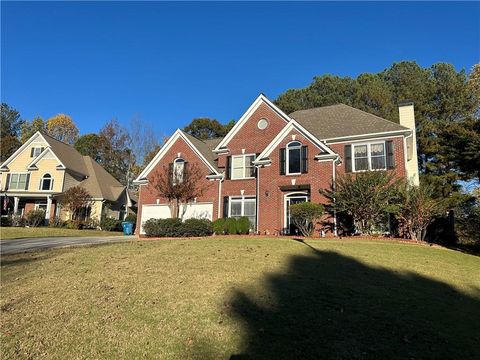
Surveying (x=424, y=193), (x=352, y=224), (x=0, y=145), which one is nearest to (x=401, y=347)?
(x=424, y=193)

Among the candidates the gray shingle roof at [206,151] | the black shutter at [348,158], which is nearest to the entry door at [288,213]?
the black shutter at [348,158]

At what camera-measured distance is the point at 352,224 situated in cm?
2017

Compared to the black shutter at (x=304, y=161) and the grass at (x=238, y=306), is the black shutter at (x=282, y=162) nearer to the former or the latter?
the black shutter at (x=304, y=161)

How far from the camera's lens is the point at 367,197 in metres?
17.1

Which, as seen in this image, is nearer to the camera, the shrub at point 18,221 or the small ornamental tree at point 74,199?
the small ornamental tree at point 74,199

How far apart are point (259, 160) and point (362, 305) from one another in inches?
630

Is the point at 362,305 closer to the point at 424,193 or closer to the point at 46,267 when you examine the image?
the point at 46,267

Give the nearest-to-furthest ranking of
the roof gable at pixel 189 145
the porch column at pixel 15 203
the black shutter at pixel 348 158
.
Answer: the black shutter at pixel 348 158 < the roof gable at pixel 189 145 < the porch column at pixel 15 203

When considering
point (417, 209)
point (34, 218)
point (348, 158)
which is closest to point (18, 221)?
point (34, 218)

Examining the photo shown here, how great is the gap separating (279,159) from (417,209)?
8429 millimetres

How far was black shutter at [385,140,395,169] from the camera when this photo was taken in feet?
68.9

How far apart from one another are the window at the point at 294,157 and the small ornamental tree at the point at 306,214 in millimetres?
3326

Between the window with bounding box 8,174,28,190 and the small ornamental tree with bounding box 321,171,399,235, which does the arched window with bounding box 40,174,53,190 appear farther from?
the small ornamental tree with bounding box 321,171,399,235

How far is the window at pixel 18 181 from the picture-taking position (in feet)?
119
